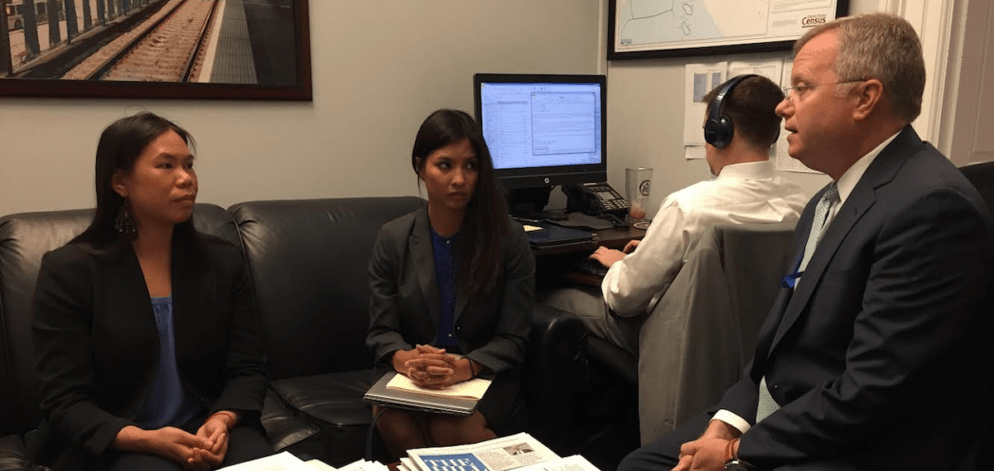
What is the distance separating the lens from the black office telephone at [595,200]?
290cm

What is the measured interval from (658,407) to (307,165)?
1.48 meters

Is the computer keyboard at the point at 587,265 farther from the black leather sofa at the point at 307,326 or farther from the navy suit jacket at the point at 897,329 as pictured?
the navy suit jacket at the point at 897,329

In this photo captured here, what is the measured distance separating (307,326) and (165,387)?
2.08ft

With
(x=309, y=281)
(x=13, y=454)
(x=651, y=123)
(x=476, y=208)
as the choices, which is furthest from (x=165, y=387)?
(x=651, y=123)

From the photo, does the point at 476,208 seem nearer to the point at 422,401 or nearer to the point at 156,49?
the point at 422,401

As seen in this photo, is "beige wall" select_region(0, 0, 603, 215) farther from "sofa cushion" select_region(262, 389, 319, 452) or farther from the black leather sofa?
"sofa cushion" select_region(262, 389, 319, 452)

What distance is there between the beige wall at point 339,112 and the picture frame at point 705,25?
0.72 ft

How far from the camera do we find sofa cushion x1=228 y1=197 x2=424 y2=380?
224cm

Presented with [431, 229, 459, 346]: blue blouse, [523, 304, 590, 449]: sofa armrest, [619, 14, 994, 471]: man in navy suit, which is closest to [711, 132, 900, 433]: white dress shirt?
[619, 14, 994, 471]: man in navy suit

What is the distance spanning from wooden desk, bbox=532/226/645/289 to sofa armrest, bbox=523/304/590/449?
0.30 metres

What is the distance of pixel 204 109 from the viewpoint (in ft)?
7.91

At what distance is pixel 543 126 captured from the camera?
279 cm

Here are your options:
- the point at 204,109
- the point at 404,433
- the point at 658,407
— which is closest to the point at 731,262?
the point at 658,407

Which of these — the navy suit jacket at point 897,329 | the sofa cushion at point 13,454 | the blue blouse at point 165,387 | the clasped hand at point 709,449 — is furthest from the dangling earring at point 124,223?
the navy suit jacket at point 897,329
